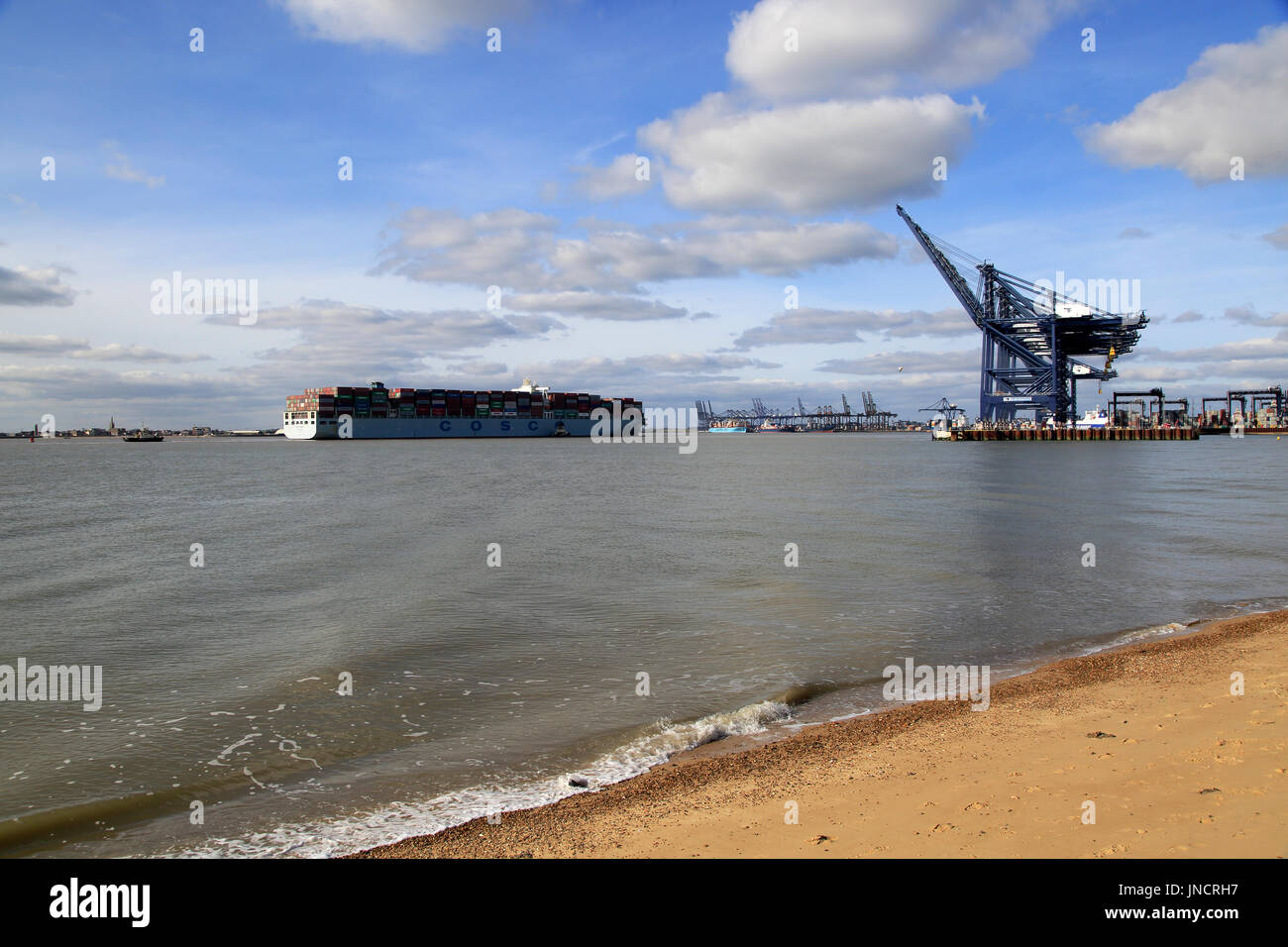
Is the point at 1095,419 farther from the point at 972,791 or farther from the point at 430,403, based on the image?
the point at 972,791

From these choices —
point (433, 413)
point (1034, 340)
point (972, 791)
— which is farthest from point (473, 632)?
point (433, 413)

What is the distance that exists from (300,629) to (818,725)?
7570 millimetres

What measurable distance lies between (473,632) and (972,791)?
23.6ft

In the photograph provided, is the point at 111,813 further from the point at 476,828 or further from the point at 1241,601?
the point at 1241,601

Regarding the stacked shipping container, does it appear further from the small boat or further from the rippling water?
the rippling water

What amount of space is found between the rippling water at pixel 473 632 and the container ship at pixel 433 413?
98794 mm

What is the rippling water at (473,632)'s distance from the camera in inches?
225

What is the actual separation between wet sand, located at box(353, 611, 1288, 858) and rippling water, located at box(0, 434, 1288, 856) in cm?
74

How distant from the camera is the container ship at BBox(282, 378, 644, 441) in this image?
4710 inches

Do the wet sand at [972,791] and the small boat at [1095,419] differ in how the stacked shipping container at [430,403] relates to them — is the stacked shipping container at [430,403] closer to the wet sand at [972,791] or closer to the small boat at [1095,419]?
the small boat at [1095,419]

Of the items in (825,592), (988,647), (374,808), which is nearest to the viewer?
(374,808)
